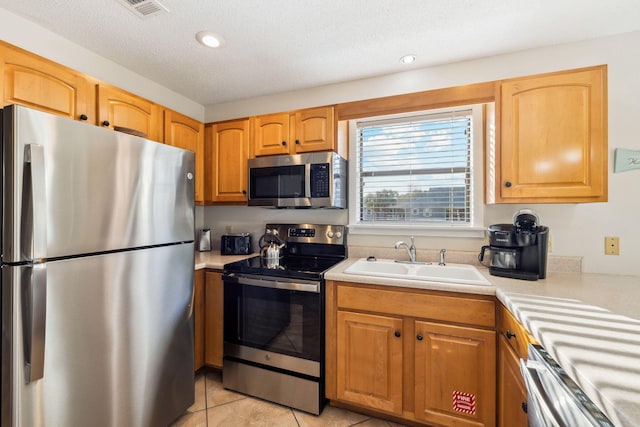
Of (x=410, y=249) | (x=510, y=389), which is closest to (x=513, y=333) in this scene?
(x=510, y=389)

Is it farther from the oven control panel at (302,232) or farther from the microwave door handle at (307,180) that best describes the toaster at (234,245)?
the microwave door handle at (307,180)

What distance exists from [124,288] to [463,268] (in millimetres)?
2008

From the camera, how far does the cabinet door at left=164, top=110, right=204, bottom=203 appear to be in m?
2.18

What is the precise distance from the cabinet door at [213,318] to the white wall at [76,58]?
156 cm

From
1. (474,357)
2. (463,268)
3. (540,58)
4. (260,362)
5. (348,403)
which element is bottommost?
(348,403)

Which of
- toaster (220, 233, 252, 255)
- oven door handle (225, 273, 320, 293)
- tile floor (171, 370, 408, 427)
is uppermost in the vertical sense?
toaster (220, 233, 252, 255)

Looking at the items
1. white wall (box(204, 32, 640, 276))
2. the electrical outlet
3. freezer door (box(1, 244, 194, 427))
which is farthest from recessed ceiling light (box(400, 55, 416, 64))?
freezer door (box(1, 244, 194, 427))

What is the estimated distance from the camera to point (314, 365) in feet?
5.49

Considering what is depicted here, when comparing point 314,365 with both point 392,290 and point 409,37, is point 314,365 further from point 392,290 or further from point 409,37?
point 409,37

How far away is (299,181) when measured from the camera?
206 cm

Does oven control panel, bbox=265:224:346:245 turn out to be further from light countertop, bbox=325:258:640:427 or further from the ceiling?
the ceiling

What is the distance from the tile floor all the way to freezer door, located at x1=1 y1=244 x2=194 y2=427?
16 centimetres

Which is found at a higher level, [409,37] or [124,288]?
[409,37]

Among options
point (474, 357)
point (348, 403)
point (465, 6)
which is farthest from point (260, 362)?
point (465, 6)
